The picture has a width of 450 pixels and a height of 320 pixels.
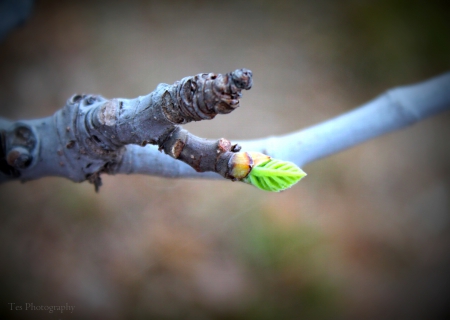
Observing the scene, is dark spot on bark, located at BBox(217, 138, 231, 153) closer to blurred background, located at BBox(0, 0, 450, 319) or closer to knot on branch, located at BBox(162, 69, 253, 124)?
knot on branch, located at BBox(162, 69, 253, 124)

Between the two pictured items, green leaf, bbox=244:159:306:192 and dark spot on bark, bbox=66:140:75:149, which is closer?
green leaf, bbox=244:159:306:192

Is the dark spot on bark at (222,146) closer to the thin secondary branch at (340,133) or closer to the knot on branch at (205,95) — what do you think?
the knot on branch at (205,95)

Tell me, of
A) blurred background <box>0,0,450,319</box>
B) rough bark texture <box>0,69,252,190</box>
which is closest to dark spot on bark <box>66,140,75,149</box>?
rough bark texture <box>0,69,252,190</box>

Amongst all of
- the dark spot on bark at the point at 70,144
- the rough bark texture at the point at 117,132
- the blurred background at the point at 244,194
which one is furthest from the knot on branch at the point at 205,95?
the blurred background at the point at 244,194

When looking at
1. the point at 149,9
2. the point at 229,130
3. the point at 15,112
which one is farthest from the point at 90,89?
the point at 229,130

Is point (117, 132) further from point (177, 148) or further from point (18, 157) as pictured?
point (18, 157)

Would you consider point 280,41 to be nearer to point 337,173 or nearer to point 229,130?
point 229,130
